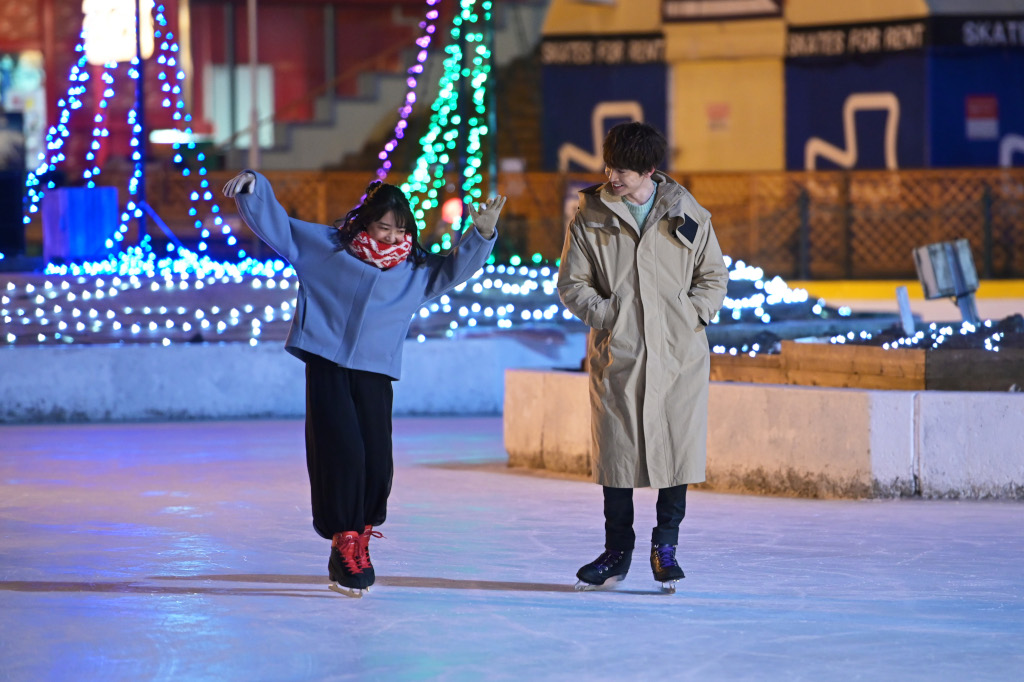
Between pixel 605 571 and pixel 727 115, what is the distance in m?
17.8

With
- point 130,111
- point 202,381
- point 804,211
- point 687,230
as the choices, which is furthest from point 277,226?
point 804,211

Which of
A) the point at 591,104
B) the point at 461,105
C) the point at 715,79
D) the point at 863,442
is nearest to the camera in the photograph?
the point at 863,442

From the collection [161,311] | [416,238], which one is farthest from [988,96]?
[416,238]

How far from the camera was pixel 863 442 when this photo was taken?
7.64m

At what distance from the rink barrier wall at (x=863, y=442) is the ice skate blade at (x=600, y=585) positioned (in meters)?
2.18

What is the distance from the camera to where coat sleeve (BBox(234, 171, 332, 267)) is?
18.5 feet

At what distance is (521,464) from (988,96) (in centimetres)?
1437

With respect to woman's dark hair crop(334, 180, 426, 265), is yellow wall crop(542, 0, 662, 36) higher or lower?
higher

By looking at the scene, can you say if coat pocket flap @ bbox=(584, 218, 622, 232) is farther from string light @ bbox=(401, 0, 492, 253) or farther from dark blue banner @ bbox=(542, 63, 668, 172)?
dark blue banner @ bbox=(542, 63, 668, 172)

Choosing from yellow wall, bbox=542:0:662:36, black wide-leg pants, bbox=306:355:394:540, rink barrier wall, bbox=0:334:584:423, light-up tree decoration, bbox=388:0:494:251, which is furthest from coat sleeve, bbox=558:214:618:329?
yellow wall, bbox=542:0:662:36

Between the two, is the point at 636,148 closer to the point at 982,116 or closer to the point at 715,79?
the point at 982,116

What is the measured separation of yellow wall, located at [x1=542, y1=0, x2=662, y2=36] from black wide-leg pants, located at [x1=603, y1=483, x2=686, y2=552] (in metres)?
17.8

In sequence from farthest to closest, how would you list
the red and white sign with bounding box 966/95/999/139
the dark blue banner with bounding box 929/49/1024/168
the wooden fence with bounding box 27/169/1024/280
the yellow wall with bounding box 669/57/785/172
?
1. the yellow wall with bounding box 669/57/785/172
2. the red and white sign with bounding box 966/95/999/139
3. the dark blue banner with bounding box 929/49/1024/168
4. the wooden fence with bounding box 27/169/1024/280

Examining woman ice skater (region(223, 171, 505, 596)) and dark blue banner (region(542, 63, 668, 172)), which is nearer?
woman ice skater (region(223, 171, 505, 596))
